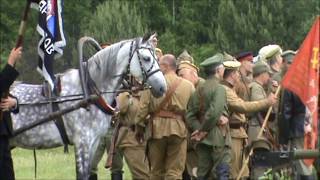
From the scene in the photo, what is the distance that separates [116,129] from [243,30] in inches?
1762

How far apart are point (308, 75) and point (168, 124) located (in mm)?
5744

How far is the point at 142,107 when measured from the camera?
13.1 meters

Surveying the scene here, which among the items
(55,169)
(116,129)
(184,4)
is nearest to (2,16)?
(184,4)

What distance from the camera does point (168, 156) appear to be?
1338cm

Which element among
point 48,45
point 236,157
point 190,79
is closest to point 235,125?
point 236,157

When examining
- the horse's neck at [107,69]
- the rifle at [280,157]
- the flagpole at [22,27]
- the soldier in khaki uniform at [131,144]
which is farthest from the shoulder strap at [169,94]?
the rifle at [280,157]

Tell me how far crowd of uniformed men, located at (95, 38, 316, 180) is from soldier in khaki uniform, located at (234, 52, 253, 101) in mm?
25

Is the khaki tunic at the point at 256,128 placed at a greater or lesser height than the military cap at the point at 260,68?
lesser

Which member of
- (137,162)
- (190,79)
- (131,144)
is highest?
(190,79)

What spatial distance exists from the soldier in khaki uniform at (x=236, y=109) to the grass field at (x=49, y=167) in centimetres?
370

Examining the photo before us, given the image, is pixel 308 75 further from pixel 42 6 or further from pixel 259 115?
pixel 259 115

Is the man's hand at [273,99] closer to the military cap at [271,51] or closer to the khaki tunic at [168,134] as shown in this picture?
the khaki tunic at [168,134]

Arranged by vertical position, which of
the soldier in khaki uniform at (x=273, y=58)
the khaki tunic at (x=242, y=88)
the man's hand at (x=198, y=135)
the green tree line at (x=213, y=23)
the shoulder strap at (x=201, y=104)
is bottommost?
the man's hand at (x=198, y=135)

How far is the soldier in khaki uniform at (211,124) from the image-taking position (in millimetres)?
12789
